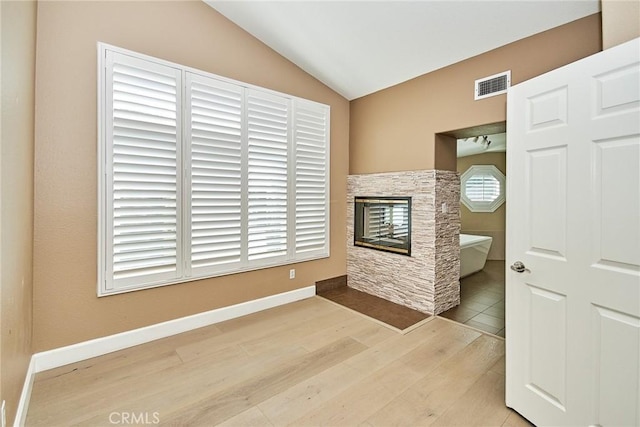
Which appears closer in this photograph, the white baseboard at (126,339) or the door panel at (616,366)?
the door panel at (616,366)

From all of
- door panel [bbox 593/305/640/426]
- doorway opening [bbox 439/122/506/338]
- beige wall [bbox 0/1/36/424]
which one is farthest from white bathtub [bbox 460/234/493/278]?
beige wall [bbox 0/1/36/424]

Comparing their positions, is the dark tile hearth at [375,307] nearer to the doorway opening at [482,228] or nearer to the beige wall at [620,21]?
the doorway opening at [482,228]

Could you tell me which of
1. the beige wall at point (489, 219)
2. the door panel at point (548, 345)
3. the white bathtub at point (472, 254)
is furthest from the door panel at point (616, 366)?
the beige wall at point (489, 219)

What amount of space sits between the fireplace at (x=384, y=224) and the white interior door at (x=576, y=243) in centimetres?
174

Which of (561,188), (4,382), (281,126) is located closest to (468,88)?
(561,188)

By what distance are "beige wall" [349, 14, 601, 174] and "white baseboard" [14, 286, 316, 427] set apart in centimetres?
238

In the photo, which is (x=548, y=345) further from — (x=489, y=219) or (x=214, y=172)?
(x=489, y=219)

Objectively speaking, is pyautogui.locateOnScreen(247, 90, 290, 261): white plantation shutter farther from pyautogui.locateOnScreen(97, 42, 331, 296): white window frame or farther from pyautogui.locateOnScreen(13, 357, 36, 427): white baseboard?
pyautogui.locateOnScreen(13, 357, 36, 427): white baseboard

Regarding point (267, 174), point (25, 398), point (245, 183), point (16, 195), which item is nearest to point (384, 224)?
point (267, 174)

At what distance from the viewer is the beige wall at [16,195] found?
1347 millimetres

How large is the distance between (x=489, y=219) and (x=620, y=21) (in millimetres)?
5539

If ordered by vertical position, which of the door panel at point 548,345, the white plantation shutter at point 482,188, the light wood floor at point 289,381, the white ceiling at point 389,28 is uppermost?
the white ceiling at point 389,28

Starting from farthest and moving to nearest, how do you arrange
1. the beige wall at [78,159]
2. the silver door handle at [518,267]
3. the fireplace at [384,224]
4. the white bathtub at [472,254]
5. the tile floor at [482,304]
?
the white bathtub at [472,254] < the fireplace at [384,224] < the tile floor at [482,304] < the beige wall at [78,159] < the silver door handle at [518,267]

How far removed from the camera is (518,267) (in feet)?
5.83
